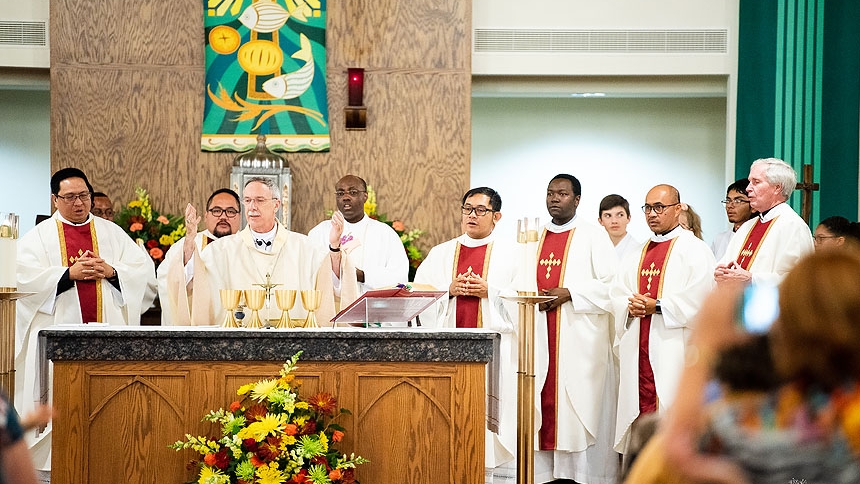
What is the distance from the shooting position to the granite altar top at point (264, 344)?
4559 millimetres

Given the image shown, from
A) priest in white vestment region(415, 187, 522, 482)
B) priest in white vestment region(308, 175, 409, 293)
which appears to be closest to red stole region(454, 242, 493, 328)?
priest in white vestment region(415, 187, 522, 482)

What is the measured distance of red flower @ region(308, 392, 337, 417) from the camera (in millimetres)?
4480

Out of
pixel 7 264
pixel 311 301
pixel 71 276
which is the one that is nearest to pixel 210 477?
pixel 311 301

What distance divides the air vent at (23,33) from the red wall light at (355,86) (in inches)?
111

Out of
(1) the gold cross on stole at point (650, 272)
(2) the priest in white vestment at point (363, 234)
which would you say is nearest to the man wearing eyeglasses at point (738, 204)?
(1) the gold cross on stole at point (650, 272)

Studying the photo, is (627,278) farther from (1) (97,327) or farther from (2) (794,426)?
(2) (794,426)

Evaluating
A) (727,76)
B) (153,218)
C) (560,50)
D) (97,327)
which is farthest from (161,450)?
(727,76)

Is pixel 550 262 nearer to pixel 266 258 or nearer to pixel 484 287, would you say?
pixel 484 287

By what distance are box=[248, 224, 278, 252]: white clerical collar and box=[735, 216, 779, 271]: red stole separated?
282cm

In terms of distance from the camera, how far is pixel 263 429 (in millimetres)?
4359

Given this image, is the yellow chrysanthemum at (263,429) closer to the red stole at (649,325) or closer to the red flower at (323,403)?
the red flower at (323,403)

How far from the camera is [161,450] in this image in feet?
15.0

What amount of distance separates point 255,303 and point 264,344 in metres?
0.39

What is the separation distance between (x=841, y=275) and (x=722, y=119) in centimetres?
999
